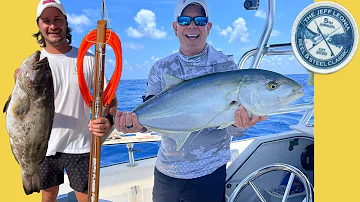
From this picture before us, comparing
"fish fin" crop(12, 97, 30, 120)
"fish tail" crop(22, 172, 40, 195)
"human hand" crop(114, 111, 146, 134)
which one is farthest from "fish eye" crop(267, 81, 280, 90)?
"fish tail" crop(22, 172, 40, 195)

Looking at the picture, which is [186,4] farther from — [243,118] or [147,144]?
[147,144]

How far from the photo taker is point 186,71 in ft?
5.51

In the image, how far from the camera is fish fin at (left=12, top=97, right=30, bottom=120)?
167 centimetres

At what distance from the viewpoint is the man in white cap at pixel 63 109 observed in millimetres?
1772

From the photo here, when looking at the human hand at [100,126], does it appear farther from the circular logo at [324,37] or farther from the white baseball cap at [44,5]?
the circular logo at [324,37]

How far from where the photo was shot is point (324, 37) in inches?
63.1

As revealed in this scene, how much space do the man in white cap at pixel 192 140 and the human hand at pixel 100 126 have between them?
0.22 m

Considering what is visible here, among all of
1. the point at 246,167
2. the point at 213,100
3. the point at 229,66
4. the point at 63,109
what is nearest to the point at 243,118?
the point at 213,100

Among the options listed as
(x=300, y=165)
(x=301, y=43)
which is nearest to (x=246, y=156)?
(x=300, y=165)

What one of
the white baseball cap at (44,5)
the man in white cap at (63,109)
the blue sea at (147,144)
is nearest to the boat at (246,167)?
the man in white cap at (63,109)

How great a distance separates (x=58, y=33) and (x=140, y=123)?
2.56 ft

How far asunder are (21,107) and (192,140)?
971mm

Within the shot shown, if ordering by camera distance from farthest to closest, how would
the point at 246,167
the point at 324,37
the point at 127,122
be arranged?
the point at 246,167, the point at 324,37, the point at 127,122

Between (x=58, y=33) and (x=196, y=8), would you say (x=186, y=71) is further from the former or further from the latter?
(x=58, y=33)
